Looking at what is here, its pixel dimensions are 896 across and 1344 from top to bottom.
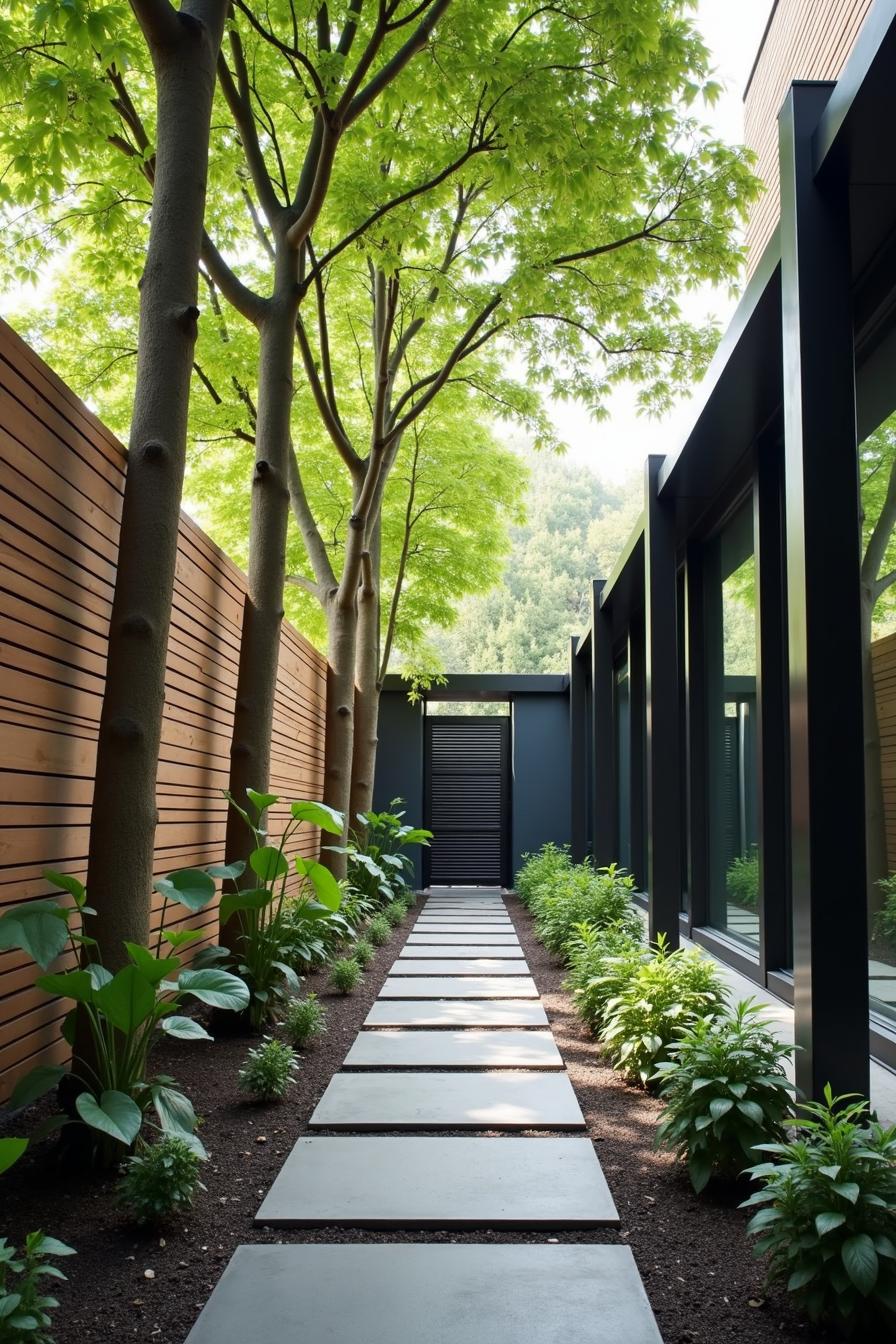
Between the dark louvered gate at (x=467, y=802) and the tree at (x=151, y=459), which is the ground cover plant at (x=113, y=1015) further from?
the dark louvered gate at (x=467, y=802)

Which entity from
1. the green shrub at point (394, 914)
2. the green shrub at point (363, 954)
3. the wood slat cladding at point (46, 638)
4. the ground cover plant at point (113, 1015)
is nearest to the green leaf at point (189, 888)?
the ground cover plant at point (113, 1015)

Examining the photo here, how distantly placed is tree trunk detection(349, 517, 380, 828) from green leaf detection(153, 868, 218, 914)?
6.79m

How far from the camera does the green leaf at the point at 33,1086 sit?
7.98ft

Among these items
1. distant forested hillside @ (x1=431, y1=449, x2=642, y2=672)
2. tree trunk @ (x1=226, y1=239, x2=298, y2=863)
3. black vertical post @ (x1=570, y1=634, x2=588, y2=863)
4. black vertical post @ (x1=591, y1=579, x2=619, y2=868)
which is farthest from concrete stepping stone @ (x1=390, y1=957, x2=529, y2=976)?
distant forested hillside @ (x1=431, y1=449, x2=642, y2=672)

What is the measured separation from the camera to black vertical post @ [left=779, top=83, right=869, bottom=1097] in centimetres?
279

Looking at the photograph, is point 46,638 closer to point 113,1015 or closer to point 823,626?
point 113,1015

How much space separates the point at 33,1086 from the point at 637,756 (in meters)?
7.58

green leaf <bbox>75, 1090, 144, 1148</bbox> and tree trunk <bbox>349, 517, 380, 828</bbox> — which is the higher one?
tree trunk <bbox>349, 517, 380, 828</bbox>

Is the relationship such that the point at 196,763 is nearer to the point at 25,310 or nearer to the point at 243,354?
the point at 243,354

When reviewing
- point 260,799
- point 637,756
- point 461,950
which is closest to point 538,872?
point 637,756

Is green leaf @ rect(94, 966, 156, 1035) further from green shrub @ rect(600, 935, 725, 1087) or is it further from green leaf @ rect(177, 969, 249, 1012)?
green shrub @ rect(600, 935, 725, 1087)

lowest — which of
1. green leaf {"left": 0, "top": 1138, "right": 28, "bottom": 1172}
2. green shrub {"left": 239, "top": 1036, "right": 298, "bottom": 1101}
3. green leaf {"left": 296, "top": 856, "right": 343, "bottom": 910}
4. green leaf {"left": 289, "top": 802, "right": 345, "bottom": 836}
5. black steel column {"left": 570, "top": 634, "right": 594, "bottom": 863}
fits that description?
green shrub {"left": 239, "top": 1036, "right": 298, "bottom": 1101}

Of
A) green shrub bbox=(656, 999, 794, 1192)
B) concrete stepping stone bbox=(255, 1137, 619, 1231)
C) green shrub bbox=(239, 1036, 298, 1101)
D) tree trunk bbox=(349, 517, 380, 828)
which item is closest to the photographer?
concrete stepping stone bbox=(255, 1137, 619, 1231)

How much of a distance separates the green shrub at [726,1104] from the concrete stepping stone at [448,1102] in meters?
0.66
